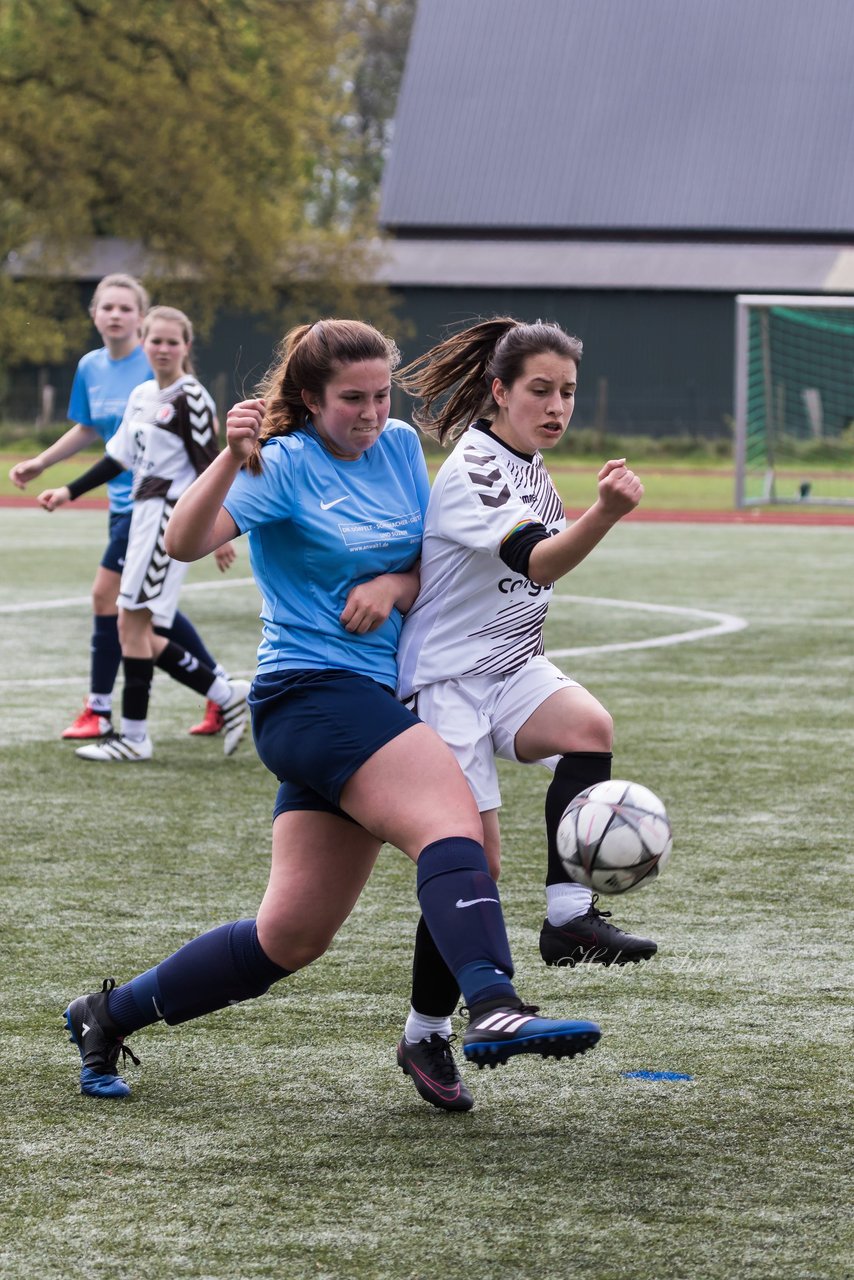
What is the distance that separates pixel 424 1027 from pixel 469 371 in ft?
4.86

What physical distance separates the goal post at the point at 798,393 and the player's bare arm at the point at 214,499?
26015 mm

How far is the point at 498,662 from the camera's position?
4203mm

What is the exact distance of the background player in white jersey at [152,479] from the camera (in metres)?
8.34

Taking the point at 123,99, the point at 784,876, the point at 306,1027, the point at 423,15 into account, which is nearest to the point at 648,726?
→ the point at 784,876

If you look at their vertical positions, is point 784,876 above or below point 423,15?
below

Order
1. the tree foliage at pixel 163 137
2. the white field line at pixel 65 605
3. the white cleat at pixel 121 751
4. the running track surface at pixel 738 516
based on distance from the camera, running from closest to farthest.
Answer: the white cleat at pixel 121 751 < the white field line at pixel 65 605 < the running track surface at pixel 738 516 < the tree foliage at pixel 163 137

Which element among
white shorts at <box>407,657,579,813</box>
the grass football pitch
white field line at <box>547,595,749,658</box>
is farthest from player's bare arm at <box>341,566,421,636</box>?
white field line at <box>547,595,749,658</box>

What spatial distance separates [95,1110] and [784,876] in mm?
2882

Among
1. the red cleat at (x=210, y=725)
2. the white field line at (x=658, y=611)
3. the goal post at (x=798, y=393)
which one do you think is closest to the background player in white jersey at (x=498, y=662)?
the red cleat at (x=210, y=725)

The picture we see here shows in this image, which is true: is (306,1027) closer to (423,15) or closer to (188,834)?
(188,834)

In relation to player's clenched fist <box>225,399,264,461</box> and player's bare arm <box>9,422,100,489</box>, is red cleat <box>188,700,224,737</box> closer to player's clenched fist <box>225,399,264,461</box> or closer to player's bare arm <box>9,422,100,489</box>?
player's bare arm <box>9,422,100,489</box>

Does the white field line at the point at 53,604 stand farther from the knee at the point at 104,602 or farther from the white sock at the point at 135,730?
the white sock at the point at 135,730

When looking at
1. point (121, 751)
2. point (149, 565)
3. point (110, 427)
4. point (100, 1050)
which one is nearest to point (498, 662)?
point (100, 1050)

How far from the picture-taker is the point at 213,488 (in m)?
3.86
